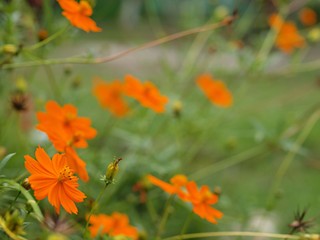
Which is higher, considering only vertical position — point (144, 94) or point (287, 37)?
point (287, 37)

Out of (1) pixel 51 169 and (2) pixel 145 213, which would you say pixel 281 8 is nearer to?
(2) pixel 145 213

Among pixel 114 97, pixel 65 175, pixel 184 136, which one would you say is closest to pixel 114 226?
pixel 65 175

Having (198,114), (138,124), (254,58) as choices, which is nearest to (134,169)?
(138,124)

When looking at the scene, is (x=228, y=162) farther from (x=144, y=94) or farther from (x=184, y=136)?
(x=144, y=94)

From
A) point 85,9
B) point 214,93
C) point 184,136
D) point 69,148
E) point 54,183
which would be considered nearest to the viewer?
point 54,183

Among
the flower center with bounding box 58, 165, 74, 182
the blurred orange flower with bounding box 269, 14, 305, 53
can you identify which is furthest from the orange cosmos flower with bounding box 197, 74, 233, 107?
the flower center with bounding box 58, 165, 74, 182

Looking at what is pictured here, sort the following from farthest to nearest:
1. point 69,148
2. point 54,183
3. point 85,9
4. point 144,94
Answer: point 144,94
point 85,9
point 69,148
point 54,183

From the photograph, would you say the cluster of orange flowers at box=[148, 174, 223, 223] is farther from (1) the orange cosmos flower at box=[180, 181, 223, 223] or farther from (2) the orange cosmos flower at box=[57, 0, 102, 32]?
(2) the orange cosmos flower at box=[57, 0, 102, 32]

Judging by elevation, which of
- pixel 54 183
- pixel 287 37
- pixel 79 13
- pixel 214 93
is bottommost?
pixel 54 183
